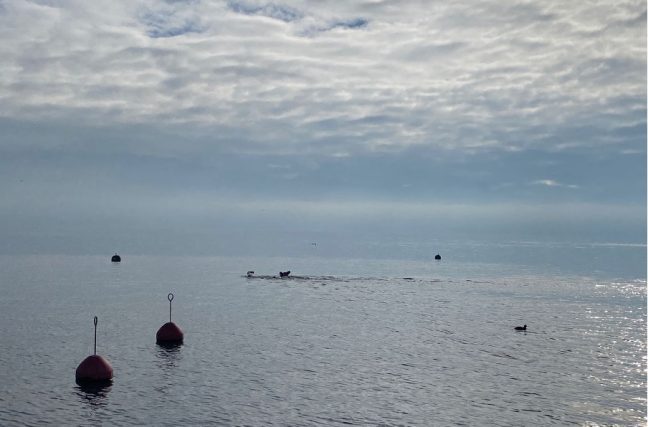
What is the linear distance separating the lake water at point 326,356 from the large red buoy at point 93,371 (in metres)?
0.93

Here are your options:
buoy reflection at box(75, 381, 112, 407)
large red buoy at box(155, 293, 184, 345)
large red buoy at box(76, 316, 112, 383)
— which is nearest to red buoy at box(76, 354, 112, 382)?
large red buoy at box(76, 316, 112, 383)

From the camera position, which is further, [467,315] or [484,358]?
[467,315]

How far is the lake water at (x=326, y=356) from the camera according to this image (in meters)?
46.7

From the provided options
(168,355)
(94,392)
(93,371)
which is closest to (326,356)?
(168,355)

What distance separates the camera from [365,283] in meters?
141

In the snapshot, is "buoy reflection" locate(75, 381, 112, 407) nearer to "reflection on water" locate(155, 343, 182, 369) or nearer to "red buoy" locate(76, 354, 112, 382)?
"red buoy" locate(76, 354, 112, 382)

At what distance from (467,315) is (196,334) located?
40886 mm

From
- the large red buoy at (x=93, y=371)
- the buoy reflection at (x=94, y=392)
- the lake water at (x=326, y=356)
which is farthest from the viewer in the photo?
the large red buoy at (x=93, y=371)

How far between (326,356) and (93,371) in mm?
22939

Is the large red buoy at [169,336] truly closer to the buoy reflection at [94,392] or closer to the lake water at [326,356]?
the lake water at [326,356]

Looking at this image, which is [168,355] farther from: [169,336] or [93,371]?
[93,371]

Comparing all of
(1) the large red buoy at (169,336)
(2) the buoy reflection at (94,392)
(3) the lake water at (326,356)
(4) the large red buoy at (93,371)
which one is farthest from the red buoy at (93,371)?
(1) the large red buoy at (169,336)

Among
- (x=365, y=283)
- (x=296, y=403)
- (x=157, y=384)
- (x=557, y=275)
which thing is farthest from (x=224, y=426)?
(x=557, y=275)

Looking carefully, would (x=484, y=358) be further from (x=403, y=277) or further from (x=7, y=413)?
(x=403, y=277)
